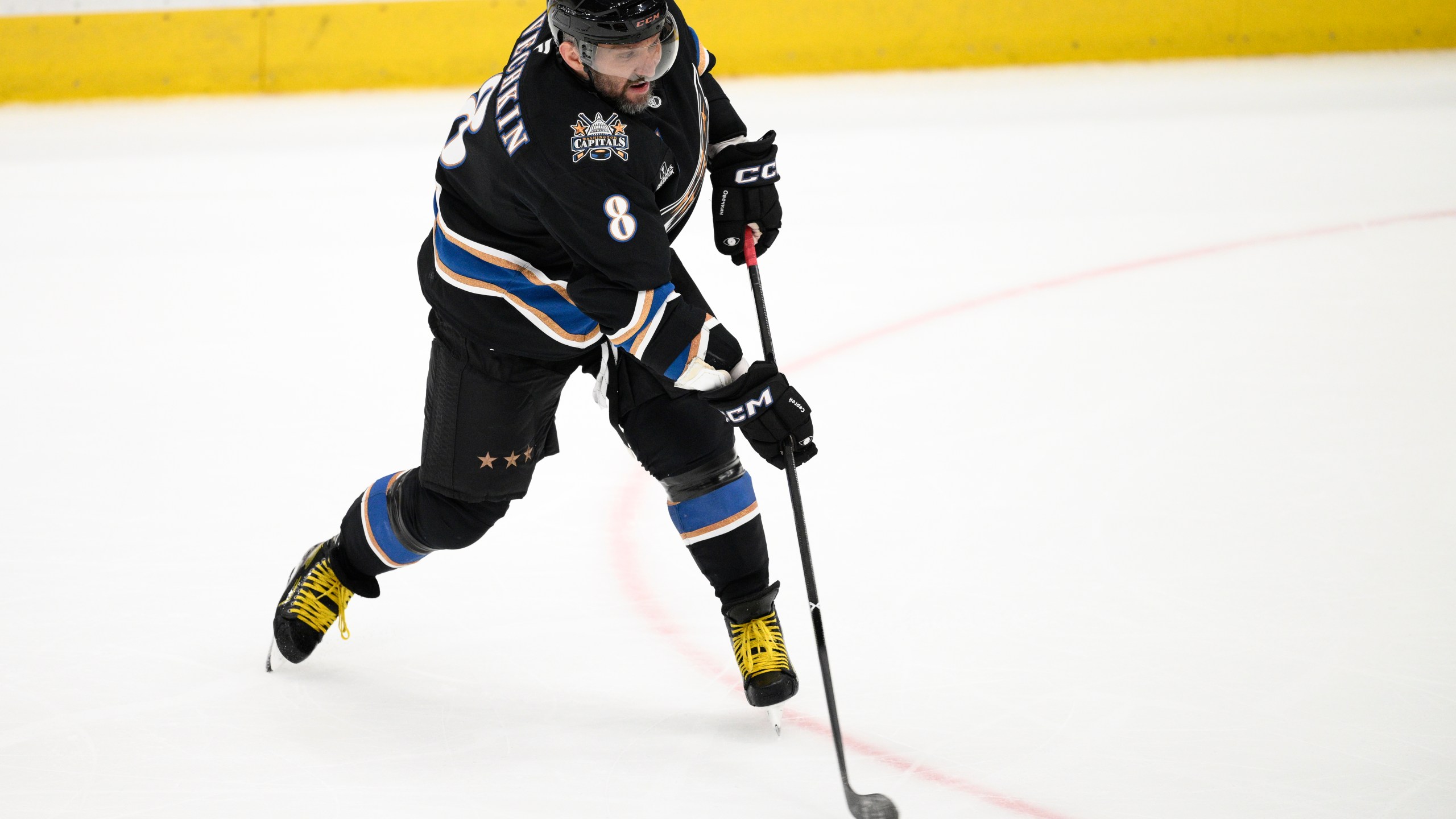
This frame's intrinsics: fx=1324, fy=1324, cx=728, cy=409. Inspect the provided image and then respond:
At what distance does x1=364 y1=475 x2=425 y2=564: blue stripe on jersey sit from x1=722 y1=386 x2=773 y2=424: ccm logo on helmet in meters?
0.70

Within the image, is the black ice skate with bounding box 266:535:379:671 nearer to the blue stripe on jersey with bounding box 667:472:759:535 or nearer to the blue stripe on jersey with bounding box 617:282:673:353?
the blue stripe on jersey with bounding box 667:472:759:535

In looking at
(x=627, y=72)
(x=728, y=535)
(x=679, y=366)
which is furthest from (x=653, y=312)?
(x=728, y=535)

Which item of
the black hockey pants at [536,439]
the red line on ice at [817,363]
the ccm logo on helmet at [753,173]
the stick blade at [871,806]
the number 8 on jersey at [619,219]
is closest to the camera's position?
the number 8 on jersey at [619,219]

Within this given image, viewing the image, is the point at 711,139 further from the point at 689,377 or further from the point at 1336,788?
the point at 1336,788

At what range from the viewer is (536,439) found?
2223 millimetres

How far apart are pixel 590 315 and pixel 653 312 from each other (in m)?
0.09

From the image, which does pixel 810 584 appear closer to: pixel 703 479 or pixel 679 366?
pixel 703 479

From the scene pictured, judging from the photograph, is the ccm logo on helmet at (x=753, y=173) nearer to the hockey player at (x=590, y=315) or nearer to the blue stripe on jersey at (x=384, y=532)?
the hockey player at (x=590, y=315)

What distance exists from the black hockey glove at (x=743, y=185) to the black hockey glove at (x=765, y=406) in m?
0.39

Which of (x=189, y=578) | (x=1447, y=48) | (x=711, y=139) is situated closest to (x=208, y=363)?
(x=189, y=578)

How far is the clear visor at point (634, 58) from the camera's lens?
178 centimetres

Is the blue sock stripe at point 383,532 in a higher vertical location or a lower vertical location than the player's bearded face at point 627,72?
lower

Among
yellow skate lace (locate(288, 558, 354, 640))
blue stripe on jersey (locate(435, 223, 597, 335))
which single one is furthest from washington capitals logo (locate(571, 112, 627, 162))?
yellow skate lace (locate(288, 558, 354, 640))

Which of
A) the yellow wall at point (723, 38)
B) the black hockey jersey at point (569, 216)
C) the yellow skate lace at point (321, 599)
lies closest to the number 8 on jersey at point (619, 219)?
the black hockey jersey at point (569, 216)
